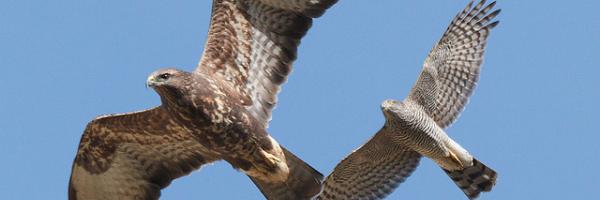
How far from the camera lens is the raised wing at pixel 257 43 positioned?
1241 cm

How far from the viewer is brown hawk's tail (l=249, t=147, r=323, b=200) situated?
39.6 feet

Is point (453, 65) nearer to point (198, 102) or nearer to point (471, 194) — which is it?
point (471, 194)

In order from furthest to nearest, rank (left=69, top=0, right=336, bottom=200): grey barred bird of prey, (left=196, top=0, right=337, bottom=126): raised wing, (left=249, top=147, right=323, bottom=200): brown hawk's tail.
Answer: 1. (left=196, top=0, right=337, bottom=126): raised wing
2. (left=249, top=147, right=323, bottom=200): brown hawk's tail
3. (left=69, top=0, right=336, bottom=200): grey barred bird of prey

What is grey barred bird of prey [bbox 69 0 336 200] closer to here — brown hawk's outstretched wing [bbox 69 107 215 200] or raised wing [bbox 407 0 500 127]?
brown hawk's outstretched wing [bbox 69 107 215 200]

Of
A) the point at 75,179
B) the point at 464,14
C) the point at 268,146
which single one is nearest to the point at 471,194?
the point at 464,14

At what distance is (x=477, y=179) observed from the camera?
563 inches

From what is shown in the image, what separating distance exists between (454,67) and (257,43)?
10.3ft

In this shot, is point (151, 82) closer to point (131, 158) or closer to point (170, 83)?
point (170, 83)

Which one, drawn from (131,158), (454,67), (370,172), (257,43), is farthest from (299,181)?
(454,67)

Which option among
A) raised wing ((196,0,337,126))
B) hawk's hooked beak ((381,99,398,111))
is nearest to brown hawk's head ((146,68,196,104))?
raised wing ((196,0,337,126))

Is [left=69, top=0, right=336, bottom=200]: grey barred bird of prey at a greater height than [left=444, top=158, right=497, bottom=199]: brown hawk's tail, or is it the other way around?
[left=69, top=0, right=336, bottom=200]: grey barred bird of prey

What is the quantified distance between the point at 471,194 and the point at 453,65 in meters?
1.54

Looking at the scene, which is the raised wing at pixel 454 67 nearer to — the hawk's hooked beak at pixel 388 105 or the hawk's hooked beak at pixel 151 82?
the hawk's hooked beak at pixel 388 105

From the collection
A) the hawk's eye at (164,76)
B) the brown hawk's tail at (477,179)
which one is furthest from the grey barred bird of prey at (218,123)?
the brown hawk's tail at (477,179)
